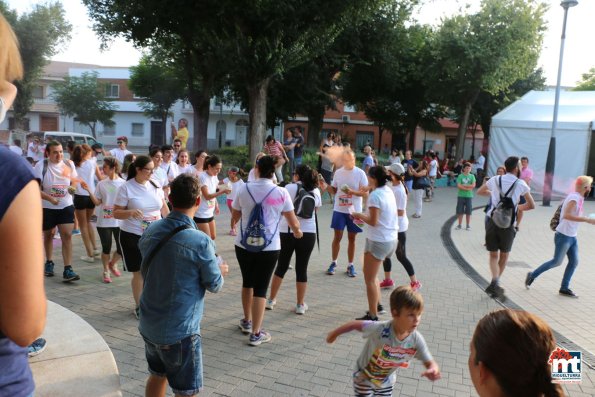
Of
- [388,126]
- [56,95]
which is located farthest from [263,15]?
[56,95]

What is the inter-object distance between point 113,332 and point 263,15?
A: 12001mm

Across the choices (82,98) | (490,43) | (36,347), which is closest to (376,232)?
(36,347)

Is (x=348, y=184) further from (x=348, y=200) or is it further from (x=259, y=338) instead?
(x=259, y=338)

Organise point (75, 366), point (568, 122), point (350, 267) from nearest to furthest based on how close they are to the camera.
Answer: point (75, 366) < point (350, 267) < point (568, 122)

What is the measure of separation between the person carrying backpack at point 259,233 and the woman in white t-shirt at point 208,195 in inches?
92.3

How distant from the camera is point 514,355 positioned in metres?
1.40

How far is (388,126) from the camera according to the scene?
3744 cm

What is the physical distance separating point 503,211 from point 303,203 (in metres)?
2.87

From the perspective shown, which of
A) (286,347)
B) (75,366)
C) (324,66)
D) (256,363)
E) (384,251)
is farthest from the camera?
(324,66)

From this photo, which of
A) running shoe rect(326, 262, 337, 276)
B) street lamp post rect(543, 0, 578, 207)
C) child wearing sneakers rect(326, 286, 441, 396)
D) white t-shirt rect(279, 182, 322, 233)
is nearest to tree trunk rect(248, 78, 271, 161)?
running shoe rect(326, 262, 337, 276)

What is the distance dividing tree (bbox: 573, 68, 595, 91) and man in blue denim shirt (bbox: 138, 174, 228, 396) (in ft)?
183

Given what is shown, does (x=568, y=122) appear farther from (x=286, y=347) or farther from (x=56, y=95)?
(x=56, y=95)

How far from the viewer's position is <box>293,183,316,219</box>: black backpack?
592 cm

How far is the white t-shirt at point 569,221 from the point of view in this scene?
6621 mm
